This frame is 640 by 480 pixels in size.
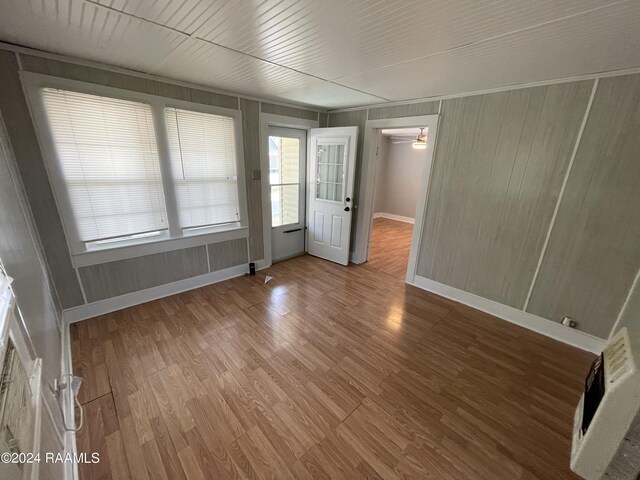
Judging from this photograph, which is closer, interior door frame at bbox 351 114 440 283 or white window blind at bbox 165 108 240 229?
white window blind at bbox 165 108 240 229

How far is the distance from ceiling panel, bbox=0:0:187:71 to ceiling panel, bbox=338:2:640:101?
5.05 ft

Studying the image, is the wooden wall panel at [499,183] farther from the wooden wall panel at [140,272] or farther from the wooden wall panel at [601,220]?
the wooden wall panel at [140,272]

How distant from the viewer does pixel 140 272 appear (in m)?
2.72

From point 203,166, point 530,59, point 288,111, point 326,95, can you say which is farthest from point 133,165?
point 530,59

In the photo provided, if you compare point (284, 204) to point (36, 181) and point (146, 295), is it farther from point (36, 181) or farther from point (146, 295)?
point (36, 181)

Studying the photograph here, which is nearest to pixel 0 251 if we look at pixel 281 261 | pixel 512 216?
pixel 281 261

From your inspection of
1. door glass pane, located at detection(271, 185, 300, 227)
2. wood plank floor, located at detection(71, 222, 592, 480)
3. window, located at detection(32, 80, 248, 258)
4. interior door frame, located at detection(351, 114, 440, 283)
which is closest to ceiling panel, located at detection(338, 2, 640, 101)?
interior door frame, located at detection(351, 114, 440, 283)

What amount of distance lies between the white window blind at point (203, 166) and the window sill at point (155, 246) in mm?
127

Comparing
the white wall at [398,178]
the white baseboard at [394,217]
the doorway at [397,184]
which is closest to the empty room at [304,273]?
the doorway at [397,184]

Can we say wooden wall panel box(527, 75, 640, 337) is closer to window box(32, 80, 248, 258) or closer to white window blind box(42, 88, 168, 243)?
window box(32, 80, 248, 258)

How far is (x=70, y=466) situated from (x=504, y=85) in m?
4.08

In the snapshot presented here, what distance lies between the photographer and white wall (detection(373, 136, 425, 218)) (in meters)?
6.69

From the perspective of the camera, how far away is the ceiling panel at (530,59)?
132 cm

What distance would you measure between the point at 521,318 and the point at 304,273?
101 inches
